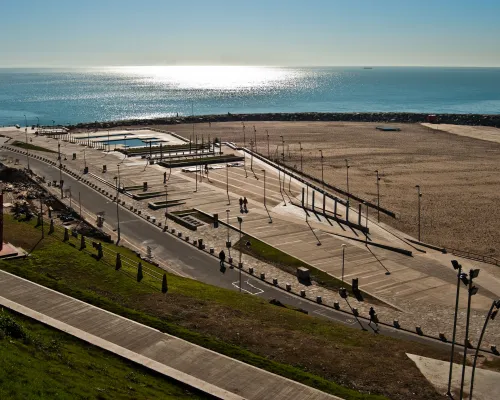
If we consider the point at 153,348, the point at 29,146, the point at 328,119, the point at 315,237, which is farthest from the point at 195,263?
the point at 328,119

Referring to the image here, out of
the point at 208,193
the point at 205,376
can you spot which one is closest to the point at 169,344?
the point at 205,376

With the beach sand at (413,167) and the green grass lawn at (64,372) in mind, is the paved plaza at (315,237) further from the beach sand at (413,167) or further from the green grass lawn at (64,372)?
the green grass lawn at (64,372)

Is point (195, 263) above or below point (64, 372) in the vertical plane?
below

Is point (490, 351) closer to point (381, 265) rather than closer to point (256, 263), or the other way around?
point (381, 265)

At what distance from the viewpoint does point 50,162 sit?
343ft

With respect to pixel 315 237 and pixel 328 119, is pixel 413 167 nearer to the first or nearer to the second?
pixel 315 237

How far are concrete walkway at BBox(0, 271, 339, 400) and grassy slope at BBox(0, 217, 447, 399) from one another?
871mm

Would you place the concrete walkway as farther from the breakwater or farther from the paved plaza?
the breakwater

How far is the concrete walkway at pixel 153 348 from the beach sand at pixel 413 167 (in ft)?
128

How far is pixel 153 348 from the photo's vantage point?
28953 mm

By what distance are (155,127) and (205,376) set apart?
493 ft

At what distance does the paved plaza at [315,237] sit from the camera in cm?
4431

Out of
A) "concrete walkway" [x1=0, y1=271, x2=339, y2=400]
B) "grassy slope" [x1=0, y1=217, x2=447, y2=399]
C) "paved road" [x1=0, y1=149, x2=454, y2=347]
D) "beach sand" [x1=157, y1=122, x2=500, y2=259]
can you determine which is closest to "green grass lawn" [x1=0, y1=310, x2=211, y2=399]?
"concrete walkway" [x1=0, y1=271, x2=339, y2=400]

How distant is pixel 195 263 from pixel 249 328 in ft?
65.8
